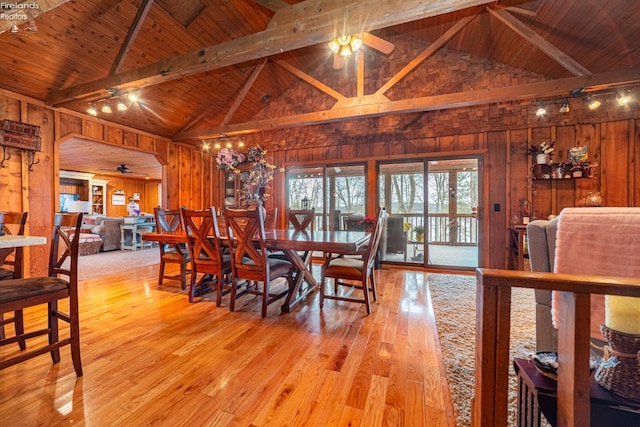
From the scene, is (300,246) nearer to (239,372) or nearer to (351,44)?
(239,372)

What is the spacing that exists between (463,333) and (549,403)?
159 cm

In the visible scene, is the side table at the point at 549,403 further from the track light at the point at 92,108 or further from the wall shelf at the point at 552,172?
the track light at the point at 92,108

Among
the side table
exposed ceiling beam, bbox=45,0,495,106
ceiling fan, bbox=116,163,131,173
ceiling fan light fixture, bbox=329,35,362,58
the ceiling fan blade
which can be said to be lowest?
the side table

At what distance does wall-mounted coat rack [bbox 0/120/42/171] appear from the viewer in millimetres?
3451

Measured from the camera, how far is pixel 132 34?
3.43 metres

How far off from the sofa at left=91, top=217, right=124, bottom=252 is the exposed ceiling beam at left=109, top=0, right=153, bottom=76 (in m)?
4.61

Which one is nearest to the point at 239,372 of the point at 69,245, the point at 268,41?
the point at 69,245

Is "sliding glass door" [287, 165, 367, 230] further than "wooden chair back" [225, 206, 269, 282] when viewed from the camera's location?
Yes

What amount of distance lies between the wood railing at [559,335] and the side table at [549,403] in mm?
57

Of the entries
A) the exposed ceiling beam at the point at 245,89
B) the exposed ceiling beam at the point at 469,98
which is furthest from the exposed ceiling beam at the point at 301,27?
the exposed ceiling beam at the point at 245,89

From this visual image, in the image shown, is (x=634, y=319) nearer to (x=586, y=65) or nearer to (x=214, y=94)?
(x=586, y=65)

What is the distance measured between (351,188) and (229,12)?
11.5 feet

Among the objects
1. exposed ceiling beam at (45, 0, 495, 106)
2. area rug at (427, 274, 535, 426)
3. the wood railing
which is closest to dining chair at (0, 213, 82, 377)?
exposed ceiling beam at (45, 0, 495, 106)

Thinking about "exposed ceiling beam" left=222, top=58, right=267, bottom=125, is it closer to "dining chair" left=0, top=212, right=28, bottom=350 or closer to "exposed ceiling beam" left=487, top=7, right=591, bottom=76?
"exposed ceiling beam" left=487, top=7, right=591, bottom=76
